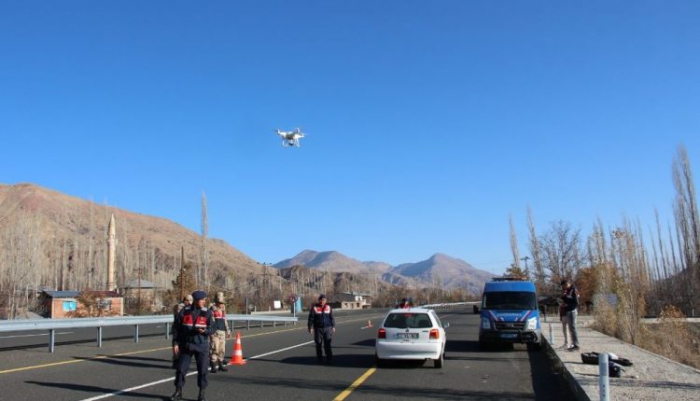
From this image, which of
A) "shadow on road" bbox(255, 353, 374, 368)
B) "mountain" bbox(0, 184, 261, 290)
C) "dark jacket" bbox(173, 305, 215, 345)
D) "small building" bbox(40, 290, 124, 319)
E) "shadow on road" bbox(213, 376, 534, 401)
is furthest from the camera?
"mountain" bbox(0, 184, 261, 290)

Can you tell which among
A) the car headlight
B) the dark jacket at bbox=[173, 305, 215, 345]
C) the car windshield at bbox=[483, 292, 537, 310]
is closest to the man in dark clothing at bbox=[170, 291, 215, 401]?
the dark jacket at bbox=[173, 305, 215, 345]

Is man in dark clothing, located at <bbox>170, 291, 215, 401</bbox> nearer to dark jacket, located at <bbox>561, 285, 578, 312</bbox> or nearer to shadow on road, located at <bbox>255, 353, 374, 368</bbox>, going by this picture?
shadow on road, located at <bbox>255, 353, 374, 368</bbox>

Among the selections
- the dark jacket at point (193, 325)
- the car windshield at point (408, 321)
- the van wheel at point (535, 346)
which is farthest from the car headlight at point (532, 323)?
the dark jacket at point (193, 325)

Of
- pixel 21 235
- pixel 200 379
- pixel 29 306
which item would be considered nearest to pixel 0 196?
pixel 21 235

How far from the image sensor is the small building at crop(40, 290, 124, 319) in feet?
186

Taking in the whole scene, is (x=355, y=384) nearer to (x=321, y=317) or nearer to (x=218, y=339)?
(x=218, y=339)

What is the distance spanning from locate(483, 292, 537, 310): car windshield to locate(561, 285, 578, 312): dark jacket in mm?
2231

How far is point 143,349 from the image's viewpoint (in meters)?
20.1

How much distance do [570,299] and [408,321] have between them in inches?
214

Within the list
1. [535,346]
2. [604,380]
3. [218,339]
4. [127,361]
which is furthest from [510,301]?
[604,380]

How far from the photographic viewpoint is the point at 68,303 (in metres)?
60.0

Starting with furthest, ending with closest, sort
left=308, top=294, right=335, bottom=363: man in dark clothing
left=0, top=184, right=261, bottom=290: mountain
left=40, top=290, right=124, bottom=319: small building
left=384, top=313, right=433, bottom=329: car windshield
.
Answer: left=0, top=184, right=261, bottom=290: mountain, left=40, top=290, right=124, bottom=319: small building, left=308, top=294, right=335, bottom=363: man in dark clothing, left=384, top=313, right=433, bottom=329: car windshield

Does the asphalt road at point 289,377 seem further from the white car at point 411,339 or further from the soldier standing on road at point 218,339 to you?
the soldier standing on road at point 218,339

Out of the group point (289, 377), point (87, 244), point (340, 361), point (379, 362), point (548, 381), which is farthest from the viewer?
point (87, 244)
